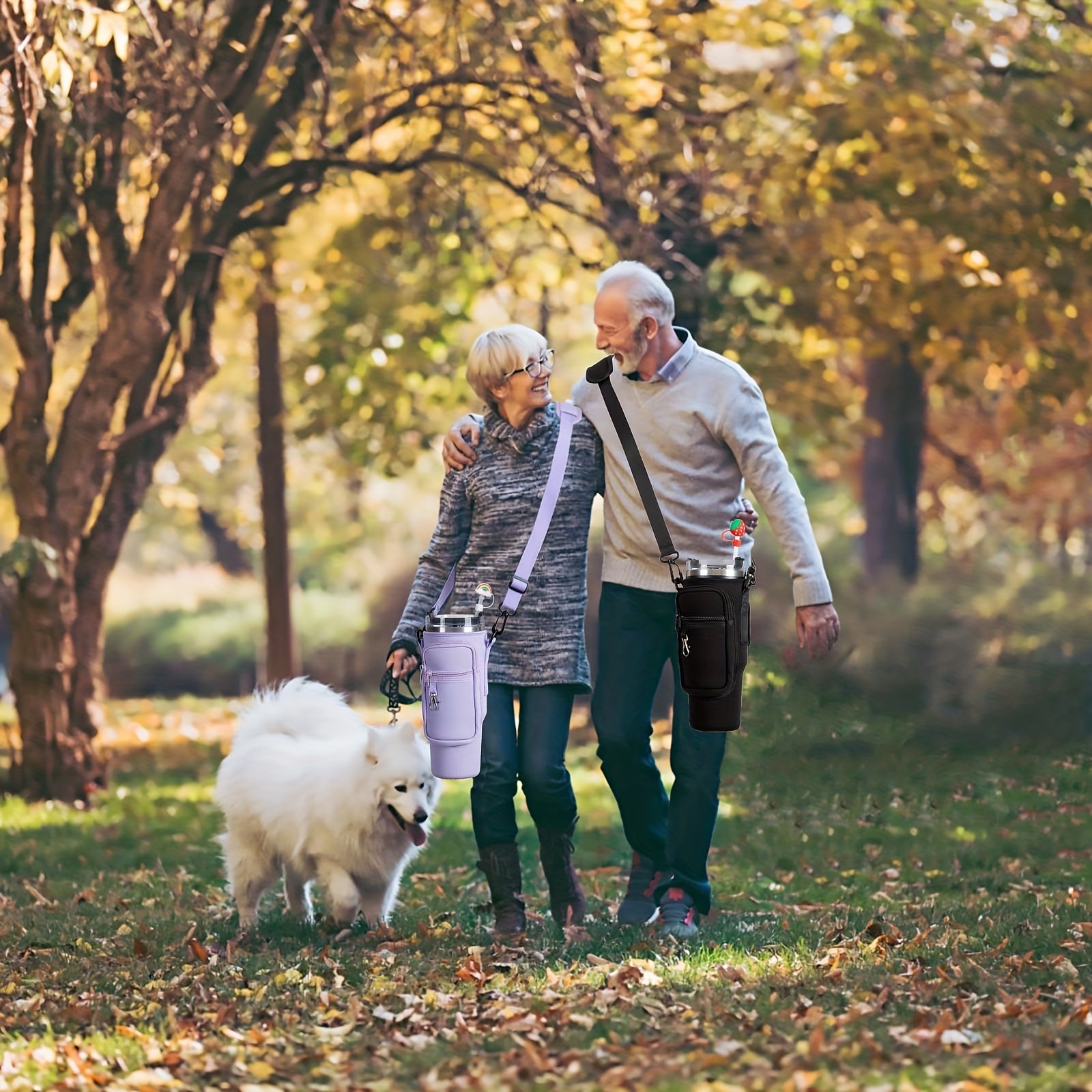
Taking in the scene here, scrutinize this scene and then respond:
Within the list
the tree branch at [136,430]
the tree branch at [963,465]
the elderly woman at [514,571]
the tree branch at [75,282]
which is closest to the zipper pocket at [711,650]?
the elderly woman at [514,571]

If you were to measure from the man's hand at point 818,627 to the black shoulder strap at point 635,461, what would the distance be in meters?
0.45

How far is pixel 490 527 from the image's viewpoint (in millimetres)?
5496

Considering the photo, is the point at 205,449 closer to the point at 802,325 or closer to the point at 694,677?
the point at 802,325

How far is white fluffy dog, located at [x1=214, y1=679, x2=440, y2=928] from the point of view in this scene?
5602 millimetres

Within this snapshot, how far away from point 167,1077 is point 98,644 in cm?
744

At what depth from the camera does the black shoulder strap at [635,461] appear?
5.25 m

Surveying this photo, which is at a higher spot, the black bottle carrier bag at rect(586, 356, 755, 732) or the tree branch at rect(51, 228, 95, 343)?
the tree branch at rect(51, 228, 95, 343)

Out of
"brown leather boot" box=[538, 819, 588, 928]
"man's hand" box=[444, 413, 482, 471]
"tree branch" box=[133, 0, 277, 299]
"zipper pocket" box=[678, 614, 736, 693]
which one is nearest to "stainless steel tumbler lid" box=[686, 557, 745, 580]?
"zipper pocket" box=[678, 614, 736, 693]

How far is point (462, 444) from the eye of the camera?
5.49m

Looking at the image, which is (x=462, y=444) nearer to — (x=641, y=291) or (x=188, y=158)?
(x=641, y=291)

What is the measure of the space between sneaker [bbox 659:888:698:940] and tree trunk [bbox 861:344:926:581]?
38.2 feet

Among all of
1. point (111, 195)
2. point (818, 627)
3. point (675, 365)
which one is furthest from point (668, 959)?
point (111, 195)

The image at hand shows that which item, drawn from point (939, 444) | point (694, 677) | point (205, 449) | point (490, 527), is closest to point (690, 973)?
point (694, 677)

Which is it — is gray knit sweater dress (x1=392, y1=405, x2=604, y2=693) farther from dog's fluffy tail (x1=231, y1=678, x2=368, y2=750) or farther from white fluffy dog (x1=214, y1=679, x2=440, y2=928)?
dog's fluffy tail (x1=231, y1=678, x2=368, y2=750)
